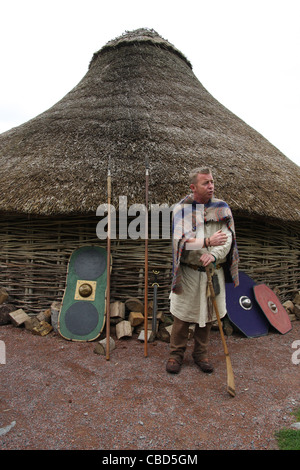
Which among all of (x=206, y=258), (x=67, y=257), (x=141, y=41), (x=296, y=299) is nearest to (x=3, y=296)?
(x=67, y=257)

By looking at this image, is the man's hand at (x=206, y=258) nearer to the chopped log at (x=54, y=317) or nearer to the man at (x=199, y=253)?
the man at (x=199, y=253)

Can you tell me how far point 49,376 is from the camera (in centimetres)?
278

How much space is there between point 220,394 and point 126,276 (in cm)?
199

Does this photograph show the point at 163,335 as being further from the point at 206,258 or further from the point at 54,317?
the point at 206,258

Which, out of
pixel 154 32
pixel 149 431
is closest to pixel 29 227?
pixel 149 431

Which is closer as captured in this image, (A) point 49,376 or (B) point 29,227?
(A) point 49,376

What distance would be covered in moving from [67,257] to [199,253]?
7.51 feet

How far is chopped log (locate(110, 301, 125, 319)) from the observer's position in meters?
3.82

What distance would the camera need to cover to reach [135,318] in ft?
12.4

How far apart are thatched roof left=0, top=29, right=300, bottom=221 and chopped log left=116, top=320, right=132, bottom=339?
4.98 ft

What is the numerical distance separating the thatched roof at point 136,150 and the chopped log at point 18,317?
1.44 meters

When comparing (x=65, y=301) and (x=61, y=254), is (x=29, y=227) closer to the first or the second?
(x=61, y=254)

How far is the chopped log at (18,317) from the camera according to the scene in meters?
3.97

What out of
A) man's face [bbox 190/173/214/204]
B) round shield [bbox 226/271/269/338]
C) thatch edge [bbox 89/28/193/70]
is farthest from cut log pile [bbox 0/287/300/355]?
thatch edge [bbox 89/28/193/70]
